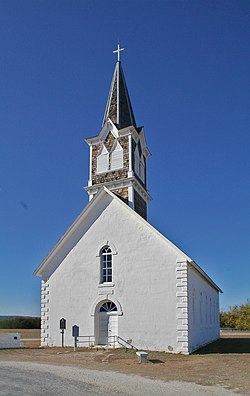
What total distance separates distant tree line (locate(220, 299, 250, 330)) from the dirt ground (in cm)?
3704

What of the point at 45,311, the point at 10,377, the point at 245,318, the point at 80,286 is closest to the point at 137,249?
the point at 80,286

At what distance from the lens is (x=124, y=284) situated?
846 inches

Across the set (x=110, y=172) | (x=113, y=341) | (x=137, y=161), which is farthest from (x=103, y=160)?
(x=113, y=341)

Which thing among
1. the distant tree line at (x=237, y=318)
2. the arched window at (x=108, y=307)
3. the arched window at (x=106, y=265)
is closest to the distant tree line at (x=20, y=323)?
the distant tree line at (x=237, y=318)

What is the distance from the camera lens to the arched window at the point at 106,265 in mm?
22375

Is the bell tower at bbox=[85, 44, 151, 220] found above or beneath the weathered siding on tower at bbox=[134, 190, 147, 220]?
above

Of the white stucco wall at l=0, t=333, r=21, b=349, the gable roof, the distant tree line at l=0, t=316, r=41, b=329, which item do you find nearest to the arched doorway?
the gable roof

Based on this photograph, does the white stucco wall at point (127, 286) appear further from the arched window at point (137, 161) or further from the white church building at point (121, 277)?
the arched window at point (137, 161)

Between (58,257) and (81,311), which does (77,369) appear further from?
(58,257)

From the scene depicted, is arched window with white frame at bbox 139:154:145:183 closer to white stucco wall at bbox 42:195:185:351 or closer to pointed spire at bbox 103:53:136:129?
pointed spire at bbox 103:53:136:129

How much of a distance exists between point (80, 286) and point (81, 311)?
1275 mm

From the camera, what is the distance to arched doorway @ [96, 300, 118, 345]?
2147cm

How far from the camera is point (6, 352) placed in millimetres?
20281

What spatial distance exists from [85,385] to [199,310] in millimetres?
14622
